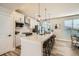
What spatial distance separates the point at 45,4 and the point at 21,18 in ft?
2.09

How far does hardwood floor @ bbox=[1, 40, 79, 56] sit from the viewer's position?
2225 millimetres

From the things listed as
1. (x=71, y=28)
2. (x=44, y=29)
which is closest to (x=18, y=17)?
(x=44, y=29)

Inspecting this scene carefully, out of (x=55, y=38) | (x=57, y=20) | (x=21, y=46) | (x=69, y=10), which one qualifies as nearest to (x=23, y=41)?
(x=21, y=46)

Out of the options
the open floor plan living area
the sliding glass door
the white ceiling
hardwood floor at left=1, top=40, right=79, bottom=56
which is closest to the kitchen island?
the open floor plan living area

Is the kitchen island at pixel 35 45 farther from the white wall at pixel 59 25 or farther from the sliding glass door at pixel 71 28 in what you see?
the sliding glass door at pixel 71 28

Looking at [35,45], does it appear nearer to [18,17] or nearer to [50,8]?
[18,17]

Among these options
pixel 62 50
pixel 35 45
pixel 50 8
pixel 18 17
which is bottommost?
pixel 62 50

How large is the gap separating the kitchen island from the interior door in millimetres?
390

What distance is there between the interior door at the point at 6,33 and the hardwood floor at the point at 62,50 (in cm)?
20

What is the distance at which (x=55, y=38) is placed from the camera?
2.29m

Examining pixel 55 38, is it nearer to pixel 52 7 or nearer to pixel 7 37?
pixel 52 7

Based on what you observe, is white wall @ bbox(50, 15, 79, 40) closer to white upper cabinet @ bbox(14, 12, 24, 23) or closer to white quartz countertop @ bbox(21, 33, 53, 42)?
white quartz countertop @ bbox(21, 33, 53, 42)

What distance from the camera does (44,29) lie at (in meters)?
2.29

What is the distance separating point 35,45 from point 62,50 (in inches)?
24.9
